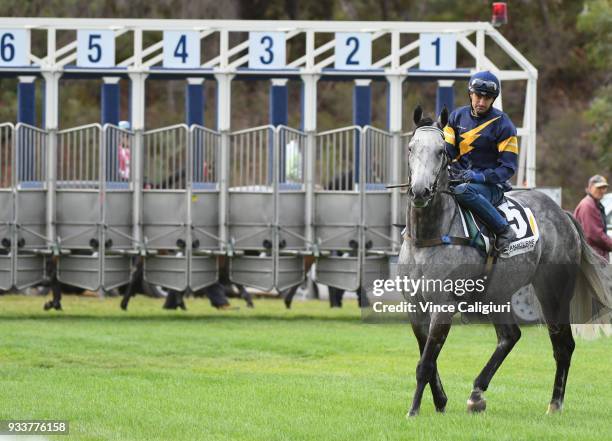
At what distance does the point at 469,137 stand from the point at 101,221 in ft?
Result: 33.6

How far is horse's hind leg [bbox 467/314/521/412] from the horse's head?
137cm

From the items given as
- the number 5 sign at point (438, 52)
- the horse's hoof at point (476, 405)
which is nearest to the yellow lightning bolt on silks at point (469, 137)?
the horse's hoof at point (476, 405)

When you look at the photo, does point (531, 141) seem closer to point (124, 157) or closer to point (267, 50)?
point (267, 50)

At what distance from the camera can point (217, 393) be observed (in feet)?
40.5

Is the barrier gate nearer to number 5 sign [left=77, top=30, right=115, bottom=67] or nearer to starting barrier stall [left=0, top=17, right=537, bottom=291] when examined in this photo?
starting barrier stall [left=0, top=17, right=537, bottom=291]

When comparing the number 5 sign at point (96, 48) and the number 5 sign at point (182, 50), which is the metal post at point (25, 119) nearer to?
the number 5 sign at point (96, 48)

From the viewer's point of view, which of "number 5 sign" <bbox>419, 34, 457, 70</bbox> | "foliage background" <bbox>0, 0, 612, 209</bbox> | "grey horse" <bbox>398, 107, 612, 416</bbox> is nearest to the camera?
"grey horse" <bbox>398, 107, 612, 416</bbox>

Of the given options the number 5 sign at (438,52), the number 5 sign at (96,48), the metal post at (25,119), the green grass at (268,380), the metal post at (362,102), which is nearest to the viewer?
the green grass at (268,380)

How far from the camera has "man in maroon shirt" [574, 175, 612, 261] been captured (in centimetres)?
1877

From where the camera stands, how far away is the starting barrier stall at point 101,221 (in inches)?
834

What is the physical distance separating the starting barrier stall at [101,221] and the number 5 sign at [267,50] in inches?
79.8

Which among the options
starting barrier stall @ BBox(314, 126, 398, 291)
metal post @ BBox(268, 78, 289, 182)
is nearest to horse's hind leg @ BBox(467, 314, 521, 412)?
starting barrier stall @ BBox(314, 126, 398, 291)

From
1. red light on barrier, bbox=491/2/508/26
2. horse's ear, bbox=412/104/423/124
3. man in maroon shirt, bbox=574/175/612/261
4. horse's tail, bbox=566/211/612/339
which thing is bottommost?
horse's tail, bbox=566/211/612/339

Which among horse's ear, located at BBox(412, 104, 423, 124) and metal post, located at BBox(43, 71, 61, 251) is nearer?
horse's ear, located at BBox(412, 104, 423, 124)
